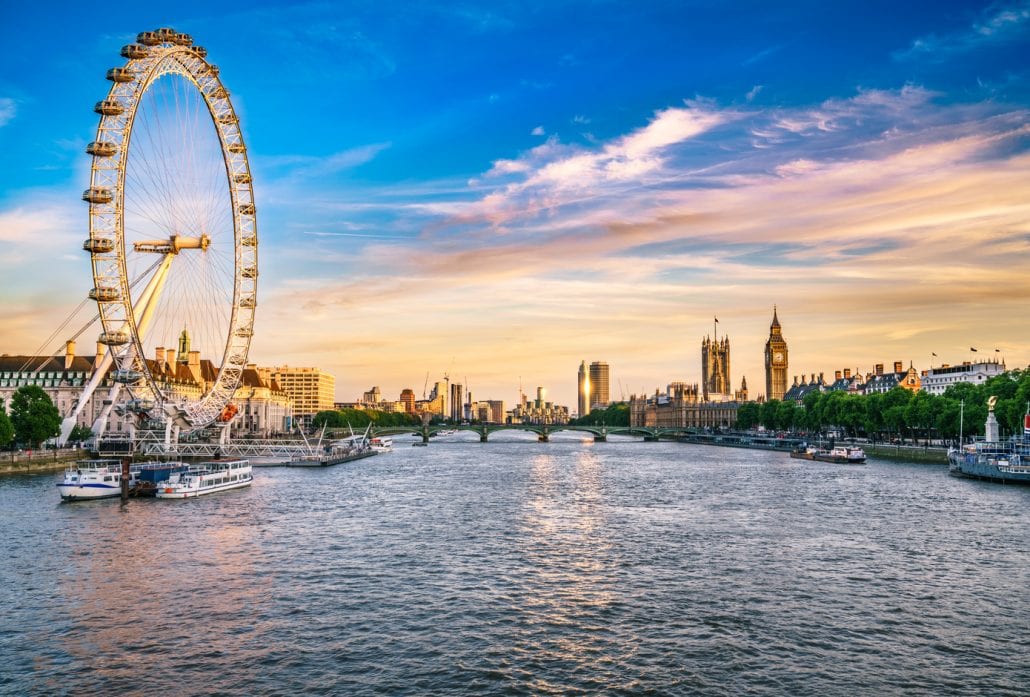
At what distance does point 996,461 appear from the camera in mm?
93562

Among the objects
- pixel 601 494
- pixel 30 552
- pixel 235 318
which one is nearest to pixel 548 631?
pixel 30 552

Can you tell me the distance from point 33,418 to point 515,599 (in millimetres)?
101407

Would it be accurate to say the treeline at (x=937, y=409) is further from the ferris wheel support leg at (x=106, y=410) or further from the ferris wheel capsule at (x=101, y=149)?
the ferris wheel support leg at (x=106, y=410)

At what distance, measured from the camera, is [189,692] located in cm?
2631

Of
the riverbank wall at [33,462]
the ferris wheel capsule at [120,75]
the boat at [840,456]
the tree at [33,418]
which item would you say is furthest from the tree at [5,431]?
the boat at [840,456]

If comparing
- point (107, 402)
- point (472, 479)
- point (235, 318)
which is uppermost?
point (235, 318)

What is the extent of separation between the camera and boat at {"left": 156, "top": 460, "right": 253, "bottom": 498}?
79.7m

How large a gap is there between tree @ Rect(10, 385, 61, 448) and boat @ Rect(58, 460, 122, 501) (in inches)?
1823

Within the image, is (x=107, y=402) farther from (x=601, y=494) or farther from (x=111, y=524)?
(x=601, y=494)

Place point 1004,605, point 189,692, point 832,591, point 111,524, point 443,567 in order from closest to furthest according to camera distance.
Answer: point 189,692 → point 1004,605 → point 832,591 → point 443,567 → point 111,524

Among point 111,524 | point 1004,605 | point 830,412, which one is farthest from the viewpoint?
point 830,412

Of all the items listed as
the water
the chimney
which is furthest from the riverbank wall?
the chimney

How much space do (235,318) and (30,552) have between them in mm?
56511

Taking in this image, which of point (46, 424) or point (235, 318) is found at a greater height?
point (235, 318)
